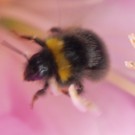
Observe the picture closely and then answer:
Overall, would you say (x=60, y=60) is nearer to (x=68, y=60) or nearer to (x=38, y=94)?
(x=68, y=60)

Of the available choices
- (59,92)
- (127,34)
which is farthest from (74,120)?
(127,34)

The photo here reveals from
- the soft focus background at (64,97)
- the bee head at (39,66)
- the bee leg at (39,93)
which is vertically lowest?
the soft focus background at (64,97)

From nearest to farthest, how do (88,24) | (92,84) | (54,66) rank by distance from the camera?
(54,66)
(92,84)
(88,24)

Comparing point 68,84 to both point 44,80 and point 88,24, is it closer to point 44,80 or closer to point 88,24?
point 44,80

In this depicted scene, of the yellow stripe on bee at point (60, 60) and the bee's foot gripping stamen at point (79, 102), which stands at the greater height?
the yellow stripe on bee at point (60, 60)

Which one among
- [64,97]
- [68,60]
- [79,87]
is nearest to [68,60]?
[68,60]

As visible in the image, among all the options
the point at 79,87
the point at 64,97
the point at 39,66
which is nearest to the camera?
the point at 39,66

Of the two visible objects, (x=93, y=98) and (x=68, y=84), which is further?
(x=93, y=98)
